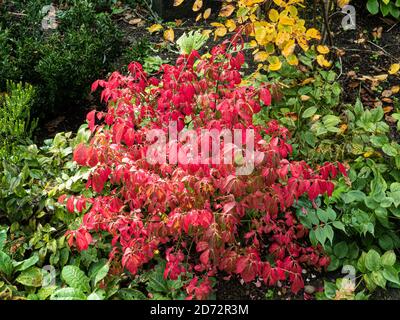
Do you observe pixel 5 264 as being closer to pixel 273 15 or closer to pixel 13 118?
pixel 13 118

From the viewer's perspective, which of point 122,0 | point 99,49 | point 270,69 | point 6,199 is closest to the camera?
point 6,199

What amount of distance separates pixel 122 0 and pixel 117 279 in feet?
10.8

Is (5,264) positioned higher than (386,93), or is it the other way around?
(386,93)

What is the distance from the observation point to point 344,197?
11.4 feet

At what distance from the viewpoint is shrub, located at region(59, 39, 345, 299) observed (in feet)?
9.50

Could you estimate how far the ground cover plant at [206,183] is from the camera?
2.96 meters

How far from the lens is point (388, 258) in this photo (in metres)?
3.30

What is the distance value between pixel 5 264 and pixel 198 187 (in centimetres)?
131

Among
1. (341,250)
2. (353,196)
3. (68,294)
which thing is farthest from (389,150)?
(68,294)

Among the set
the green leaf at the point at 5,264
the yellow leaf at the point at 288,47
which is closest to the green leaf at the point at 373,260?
the yellow leaf at the point at 288,47

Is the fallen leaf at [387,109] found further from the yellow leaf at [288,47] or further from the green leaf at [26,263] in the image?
the green leaf at [26,263]

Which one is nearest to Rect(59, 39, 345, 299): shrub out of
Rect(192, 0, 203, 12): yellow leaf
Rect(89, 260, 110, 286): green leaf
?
Rect(89, 260, 110, 286): green leaf

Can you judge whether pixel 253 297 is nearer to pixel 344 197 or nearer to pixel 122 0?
pixel 344 197
